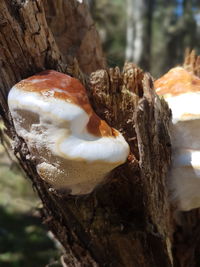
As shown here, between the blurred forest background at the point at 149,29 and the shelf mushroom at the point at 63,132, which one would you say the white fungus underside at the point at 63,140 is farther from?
the blurred forest background at the point at 149,29

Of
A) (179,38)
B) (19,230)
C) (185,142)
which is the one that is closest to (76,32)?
(185,142)

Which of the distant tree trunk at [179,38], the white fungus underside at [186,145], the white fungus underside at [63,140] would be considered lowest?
the distant tree trunk at [179,38]

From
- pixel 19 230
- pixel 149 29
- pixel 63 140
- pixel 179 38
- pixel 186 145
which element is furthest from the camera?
pixel 179 38

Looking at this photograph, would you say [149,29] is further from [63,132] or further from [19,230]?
[63,132]

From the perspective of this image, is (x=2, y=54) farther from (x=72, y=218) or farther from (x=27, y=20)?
(x=72, y=218)

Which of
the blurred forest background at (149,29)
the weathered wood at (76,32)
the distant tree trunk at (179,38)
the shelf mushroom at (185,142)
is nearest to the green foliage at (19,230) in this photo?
the weathered wood at (76,32)

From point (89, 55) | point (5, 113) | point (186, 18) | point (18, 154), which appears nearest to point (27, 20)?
point (5, 113)

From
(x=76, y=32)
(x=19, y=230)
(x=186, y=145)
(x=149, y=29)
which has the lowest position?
(x=19, y=230)

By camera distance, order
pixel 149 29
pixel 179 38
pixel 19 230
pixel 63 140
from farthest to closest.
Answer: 1. pixel 179 38
2. pixel 149 29
3. pixel 19 230
4. pixel 63 140
